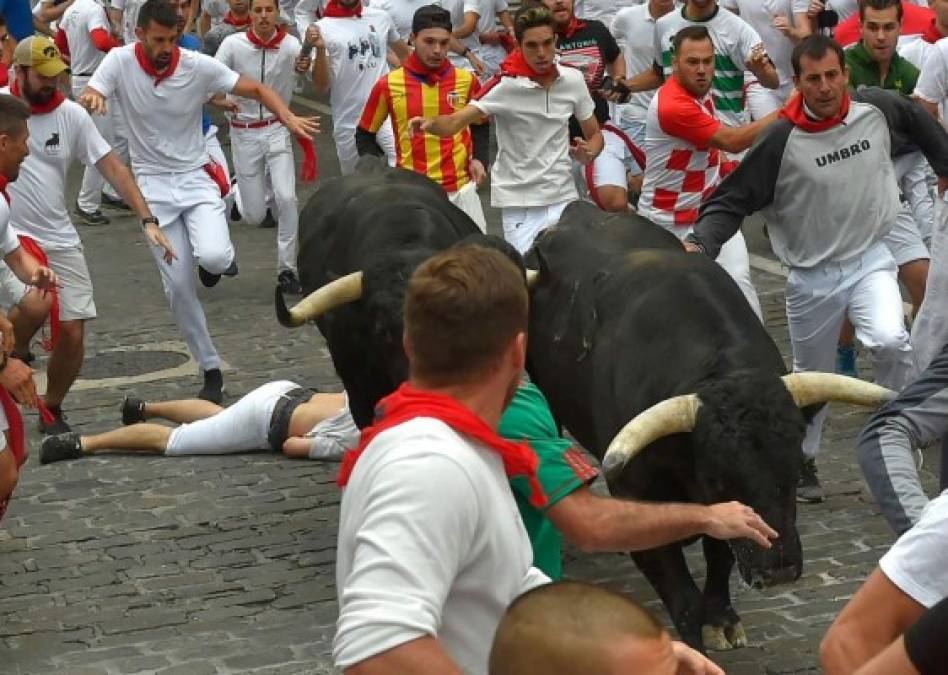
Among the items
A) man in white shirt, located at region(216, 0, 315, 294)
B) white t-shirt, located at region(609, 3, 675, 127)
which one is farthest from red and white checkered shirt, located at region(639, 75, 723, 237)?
white t-shirt, located at region(609, 3, 675, 127)

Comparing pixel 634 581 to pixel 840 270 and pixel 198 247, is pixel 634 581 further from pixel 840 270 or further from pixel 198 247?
pixel 198 247

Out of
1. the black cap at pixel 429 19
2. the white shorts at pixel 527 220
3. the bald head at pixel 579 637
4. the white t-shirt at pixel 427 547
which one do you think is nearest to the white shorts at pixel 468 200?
the white shorts at pixel 527 220

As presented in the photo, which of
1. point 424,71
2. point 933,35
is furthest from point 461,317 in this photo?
point 933,35

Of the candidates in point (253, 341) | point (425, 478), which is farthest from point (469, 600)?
point (253, 341)

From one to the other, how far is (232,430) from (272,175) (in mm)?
5013

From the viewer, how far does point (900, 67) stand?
11.9 metres

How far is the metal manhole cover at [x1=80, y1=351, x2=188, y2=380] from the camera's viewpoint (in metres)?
12.6

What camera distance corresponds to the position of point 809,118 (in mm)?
9266

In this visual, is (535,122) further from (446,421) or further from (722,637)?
(446,421)

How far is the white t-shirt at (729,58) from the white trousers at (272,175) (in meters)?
3.09

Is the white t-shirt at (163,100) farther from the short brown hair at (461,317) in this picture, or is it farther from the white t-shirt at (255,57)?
the short brown hair at (461,317)

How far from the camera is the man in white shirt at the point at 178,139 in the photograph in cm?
1184

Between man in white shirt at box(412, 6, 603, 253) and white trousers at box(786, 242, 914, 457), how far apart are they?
255 cm

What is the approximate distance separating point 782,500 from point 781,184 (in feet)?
9.57
